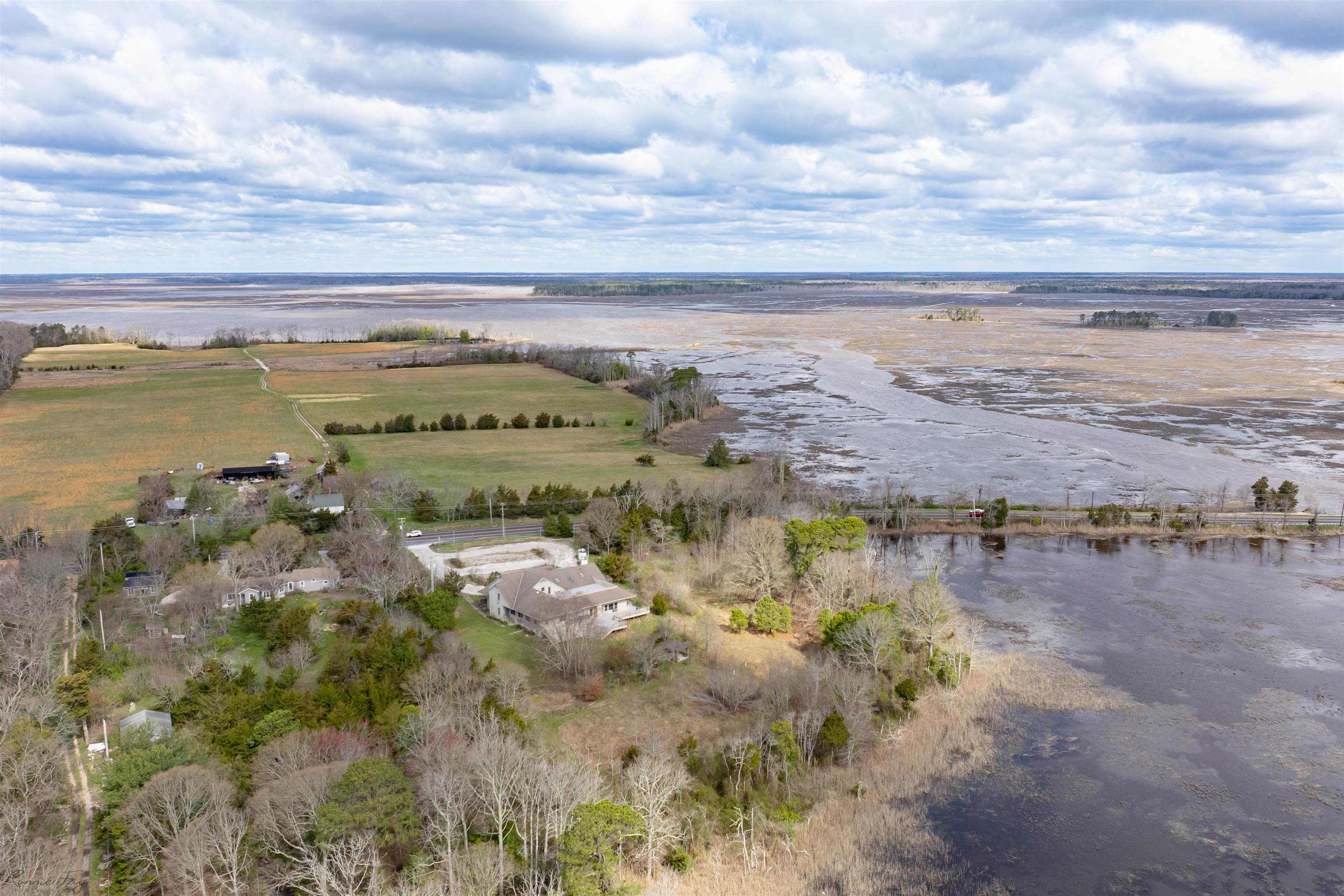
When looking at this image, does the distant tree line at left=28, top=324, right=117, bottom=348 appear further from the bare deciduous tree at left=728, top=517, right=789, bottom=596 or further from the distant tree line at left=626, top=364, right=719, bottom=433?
the bare deciduous tree at left=728, top=517, right=789, bottom=596

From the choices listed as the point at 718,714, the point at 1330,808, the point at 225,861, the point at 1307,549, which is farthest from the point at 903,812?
the point at 1307,549

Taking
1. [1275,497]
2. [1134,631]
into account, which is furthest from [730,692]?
[1275,497]

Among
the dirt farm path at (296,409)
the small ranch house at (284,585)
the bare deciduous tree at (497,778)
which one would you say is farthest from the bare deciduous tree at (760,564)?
the dirt farm path at (296,409)

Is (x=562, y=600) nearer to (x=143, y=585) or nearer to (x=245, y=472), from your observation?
(x=143, y=585)

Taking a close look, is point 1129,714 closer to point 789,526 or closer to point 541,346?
point 789,526

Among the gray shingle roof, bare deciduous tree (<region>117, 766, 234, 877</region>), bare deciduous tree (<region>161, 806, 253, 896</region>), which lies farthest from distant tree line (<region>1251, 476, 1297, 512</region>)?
bare deciduous tree (<region>117, 766, 234, 877</region>)
